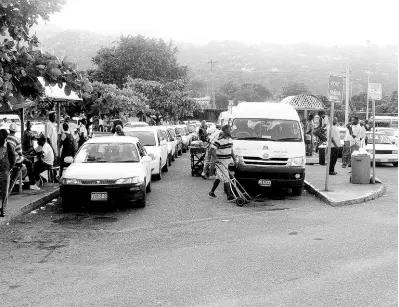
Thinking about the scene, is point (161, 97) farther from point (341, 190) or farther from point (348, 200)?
point (348, 200)

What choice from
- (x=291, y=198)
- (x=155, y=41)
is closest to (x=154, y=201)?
(x=291, y=198)

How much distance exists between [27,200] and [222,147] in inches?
178

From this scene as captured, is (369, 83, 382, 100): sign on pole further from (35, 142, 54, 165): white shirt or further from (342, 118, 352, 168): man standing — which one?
(35, 142, 54, 165): white shirt

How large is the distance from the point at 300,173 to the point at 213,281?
749 cm

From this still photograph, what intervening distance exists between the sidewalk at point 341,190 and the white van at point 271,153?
78cm

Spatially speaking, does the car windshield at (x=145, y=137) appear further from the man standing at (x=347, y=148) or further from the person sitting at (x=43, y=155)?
the man standing at (x=347, y=148)

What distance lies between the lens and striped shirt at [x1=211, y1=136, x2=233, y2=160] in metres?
12.8

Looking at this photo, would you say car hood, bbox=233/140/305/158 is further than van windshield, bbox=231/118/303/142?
No

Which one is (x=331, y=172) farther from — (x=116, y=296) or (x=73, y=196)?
(x=116, y=296)

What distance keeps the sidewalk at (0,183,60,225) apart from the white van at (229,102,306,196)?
15.1 ft

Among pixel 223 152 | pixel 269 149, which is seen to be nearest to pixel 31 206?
pixel 223 152

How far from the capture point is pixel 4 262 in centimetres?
743

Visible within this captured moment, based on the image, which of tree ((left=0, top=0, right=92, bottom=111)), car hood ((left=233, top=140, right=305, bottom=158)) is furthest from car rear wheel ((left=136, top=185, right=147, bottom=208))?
car hood ((left=233, top=140, right=305, bottom=158))

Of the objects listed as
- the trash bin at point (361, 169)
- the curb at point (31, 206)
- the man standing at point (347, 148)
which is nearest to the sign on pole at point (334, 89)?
the trash bin at point (361, 169)
